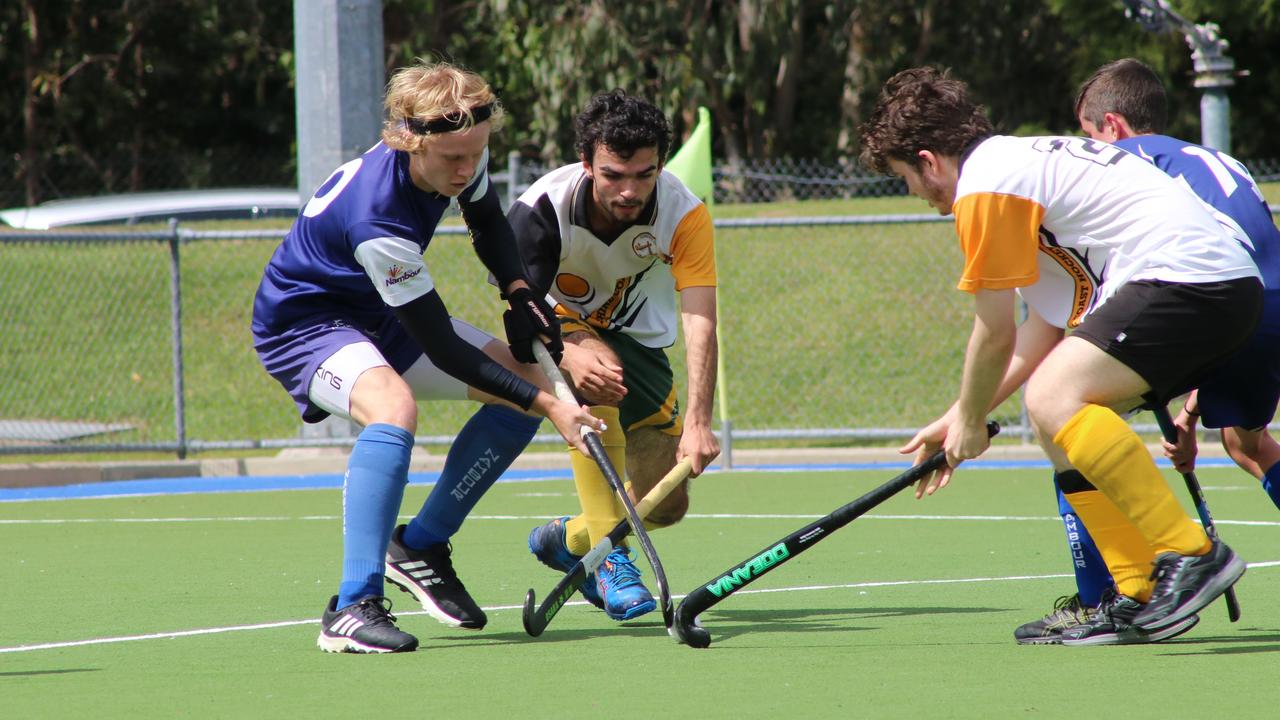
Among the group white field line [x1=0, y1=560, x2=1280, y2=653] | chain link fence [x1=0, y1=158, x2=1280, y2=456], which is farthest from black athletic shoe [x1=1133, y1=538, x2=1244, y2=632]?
chain link fence [x1=0, y1=158, x2=1280, y2=456]

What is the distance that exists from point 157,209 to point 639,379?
16.6 meters

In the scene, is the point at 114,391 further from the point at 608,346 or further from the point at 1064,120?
the point at 1064,120

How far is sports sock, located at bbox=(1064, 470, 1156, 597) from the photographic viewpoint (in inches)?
179

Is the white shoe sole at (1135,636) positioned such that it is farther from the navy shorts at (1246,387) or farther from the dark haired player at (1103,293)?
the navy shorts at (1246,387)

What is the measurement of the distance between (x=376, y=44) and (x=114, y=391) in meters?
5.52

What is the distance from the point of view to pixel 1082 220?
4383 mm

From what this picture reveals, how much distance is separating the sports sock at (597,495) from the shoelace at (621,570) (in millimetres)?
92

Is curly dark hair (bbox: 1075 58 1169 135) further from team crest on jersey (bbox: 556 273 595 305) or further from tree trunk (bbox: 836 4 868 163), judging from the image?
tree trunk (bbox: 836 4 868 163)

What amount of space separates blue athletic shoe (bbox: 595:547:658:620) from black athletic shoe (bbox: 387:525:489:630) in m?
0.39

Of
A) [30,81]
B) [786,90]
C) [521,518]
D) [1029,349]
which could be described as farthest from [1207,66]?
[30,81]

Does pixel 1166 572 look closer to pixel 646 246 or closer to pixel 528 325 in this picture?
pixel 528 325

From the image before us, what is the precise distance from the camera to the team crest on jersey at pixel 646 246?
561 centimetres

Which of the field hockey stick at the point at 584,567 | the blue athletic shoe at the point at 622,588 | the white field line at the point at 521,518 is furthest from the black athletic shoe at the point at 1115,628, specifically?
the white field line at the point at 521,518

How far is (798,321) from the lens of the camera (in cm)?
1542
